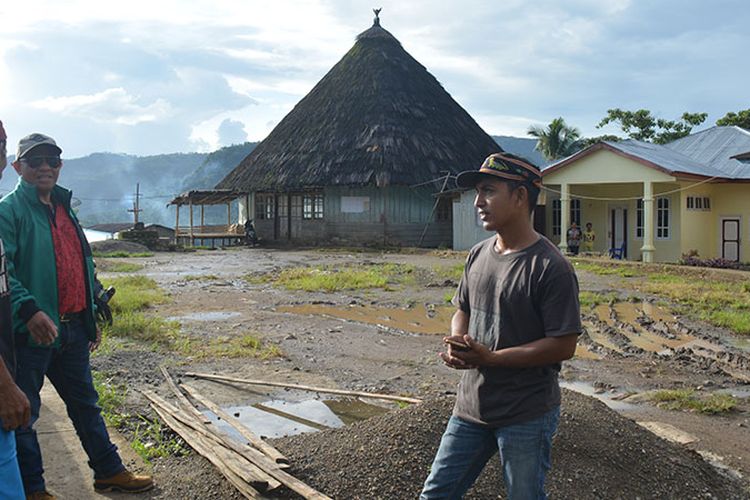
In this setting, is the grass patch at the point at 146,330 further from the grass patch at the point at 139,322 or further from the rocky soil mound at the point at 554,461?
the rocky soil mound at the point at 554,461

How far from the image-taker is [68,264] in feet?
11.6

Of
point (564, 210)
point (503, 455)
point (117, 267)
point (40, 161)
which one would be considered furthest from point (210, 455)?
point (564, 210)

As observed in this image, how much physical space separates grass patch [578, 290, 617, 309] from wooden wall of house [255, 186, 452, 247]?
12.9 m

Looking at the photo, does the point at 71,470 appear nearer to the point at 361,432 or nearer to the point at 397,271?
the point at 361,432

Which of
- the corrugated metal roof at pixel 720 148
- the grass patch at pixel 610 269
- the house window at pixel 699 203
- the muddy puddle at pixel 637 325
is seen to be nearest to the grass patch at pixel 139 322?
the muddy puddle at pixel 637 325

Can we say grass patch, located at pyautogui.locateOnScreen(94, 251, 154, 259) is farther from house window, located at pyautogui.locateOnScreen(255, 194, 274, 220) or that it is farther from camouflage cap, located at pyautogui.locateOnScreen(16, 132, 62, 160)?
camouflage cap, located at pyautogui.locateOnScreen(16, 132, 62, 160)

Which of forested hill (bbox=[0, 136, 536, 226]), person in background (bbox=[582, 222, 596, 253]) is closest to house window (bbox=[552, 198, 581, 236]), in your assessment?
person in background (bbox=[582, 222, 596, 253])

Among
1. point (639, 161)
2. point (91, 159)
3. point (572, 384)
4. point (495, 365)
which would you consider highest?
point (91, 159)

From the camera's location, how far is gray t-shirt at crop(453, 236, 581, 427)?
2.36 m

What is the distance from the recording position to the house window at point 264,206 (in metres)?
27.7

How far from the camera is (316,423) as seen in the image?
5.07 meters

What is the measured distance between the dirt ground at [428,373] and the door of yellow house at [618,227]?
282 inches

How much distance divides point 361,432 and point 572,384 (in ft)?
9.79

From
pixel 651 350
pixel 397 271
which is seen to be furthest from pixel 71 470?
pixel 397 271
